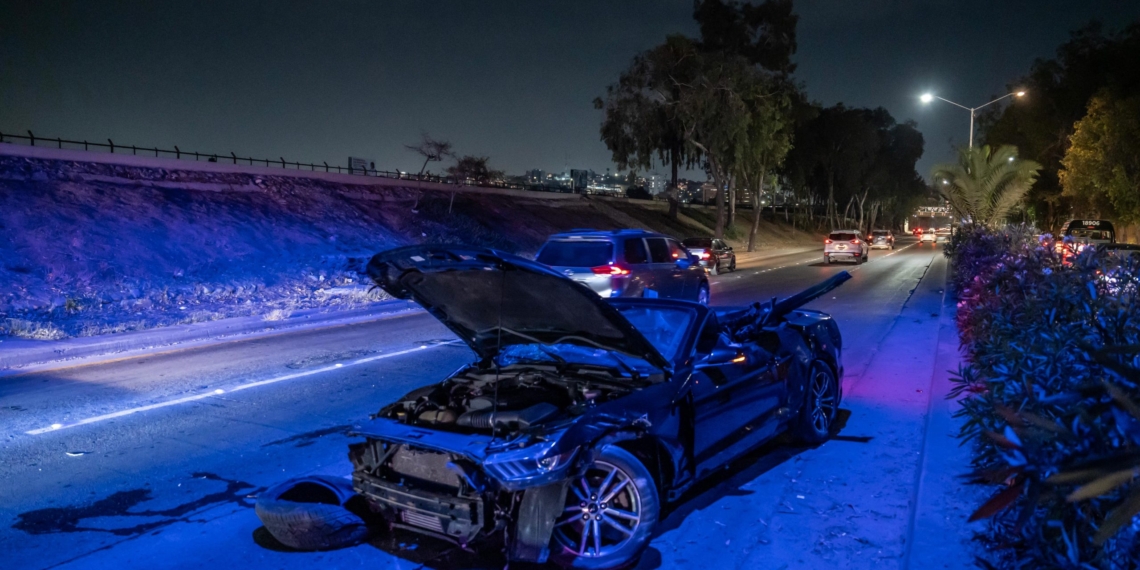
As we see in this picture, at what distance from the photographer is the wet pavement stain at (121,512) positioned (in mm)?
5148

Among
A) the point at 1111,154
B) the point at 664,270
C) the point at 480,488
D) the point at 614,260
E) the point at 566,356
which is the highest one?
the point at 1111,154

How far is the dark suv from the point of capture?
30734mm

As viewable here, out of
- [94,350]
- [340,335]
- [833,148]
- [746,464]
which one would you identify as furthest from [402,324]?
[833,148]

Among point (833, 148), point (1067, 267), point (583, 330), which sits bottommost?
point (583, 330)

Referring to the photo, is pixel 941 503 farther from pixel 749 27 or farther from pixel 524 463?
pixel 749 27

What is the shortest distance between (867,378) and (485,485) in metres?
6.89

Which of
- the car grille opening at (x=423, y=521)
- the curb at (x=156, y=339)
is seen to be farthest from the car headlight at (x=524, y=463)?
the curb at (x=156, y=339)

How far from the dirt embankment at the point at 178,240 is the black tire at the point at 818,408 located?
375 centimetres

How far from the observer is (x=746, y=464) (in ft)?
20.6

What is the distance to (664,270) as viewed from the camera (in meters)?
15.5

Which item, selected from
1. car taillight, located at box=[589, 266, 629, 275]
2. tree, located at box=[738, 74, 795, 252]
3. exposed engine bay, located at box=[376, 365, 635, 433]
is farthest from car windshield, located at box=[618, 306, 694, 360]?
tree, located at box=[738, 74, 795, 252]

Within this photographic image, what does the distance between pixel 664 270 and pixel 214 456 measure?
1014 cm

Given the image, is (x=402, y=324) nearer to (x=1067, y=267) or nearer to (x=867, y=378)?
(x=867, y=378)

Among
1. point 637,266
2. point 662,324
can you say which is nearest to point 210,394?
point 662,324
